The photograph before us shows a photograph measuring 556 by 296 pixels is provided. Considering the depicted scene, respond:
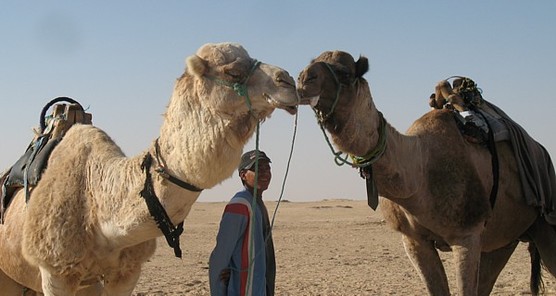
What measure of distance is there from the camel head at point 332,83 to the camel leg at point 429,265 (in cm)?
165

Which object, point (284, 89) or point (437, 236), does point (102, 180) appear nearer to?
point (284, 89)

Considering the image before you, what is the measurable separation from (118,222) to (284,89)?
4.90 feet

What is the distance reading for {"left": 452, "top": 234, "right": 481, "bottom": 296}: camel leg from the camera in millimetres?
6488

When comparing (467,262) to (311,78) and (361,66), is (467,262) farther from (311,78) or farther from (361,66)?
(311,78)

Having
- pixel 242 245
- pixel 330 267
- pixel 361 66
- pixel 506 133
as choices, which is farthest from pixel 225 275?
pixel 330 267

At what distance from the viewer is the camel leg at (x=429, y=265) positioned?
689cm

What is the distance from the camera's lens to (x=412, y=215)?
6.62m

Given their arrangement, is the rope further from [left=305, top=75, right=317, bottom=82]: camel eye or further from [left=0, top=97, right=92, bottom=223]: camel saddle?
[left=0, top=97, right=92, bottom=223]: camel saddle

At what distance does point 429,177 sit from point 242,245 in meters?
2.03

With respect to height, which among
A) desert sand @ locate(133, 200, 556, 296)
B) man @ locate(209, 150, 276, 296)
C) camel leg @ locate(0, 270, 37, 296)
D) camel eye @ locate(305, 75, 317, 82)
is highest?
camel eye @ locate(305, 75, 317, 82)

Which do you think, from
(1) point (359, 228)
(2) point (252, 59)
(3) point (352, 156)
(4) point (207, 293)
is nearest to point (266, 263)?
(3) point (352, 156)

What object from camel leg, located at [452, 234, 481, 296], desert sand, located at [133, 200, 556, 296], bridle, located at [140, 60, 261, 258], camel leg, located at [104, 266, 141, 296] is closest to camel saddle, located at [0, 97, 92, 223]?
camel leg, located at [104, 266, 141, 296]

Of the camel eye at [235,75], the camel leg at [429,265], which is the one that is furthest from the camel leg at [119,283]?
the camel leg at [429,265]

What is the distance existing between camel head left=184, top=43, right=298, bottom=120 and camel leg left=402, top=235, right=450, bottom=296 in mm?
3037
